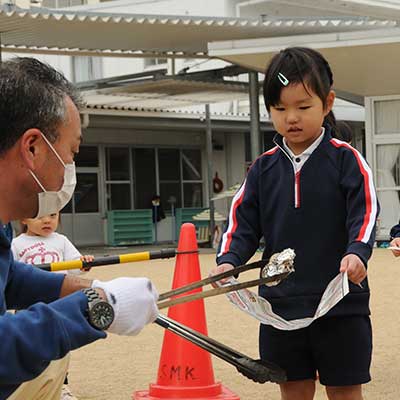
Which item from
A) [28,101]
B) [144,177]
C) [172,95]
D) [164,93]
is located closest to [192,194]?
[144,177]

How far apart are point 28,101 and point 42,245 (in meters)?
3.46

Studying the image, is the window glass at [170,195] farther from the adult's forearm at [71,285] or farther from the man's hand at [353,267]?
the adult's forearm at [71,285]

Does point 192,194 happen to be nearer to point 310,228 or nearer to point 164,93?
point 164,93

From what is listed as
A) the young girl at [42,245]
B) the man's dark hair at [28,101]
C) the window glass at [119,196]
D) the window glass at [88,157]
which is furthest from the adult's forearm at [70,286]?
the window glass at [119,196]

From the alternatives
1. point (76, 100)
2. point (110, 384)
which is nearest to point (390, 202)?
point (110, 384)

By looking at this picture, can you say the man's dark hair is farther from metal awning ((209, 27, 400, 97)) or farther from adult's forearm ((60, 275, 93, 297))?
metal awning ((209, 27, 400, 97))

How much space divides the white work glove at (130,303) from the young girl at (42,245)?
342cm

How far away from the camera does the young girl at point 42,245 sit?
218 inches

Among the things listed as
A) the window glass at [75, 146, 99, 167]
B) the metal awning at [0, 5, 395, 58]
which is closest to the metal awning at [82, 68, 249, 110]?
the metal awning at [0, 5, 395, 58]

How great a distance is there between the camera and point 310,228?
11.2 ft

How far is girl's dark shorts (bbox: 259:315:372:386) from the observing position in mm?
3414

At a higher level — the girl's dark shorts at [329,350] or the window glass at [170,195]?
the girl's dark shorts at [329,350]

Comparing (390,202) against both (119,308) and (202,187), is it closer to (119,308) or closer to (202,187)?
(202,187)

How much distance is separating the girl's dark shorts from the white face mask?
1300 mm
